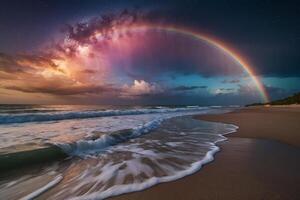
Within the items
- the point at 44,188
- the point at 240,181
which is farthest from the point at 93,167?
the point at 240,181

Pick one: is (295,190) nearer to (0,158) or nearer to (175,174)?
(175,174)

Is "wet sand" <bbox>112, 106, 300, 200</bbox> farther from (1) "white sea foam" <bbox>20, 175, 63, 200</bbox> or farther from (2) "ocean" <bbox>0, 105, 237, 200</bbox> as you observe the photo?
(1) "white sea foam" <bbox>20, 175, 63, 200</bbox>

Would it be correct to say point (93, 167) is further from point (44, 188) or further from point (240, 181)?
point (240, 181)

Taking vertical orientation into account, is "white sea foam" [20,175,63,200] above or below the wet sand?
below

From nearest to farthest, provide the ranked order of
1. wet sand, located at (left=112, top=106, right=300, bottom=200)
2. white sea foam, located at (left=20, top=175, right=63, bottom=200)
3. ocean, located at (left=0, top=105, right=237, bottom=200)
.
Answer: wet sand, located at (left=112, top=106, right=300, bottom=200), white sea foam, located at (left=20, top=175, right=63, bottom=200), ocean, located at (left=0, top=105, right=237, bottom=200)

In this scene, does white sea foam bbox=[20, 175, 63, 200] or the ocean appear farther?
the ocean

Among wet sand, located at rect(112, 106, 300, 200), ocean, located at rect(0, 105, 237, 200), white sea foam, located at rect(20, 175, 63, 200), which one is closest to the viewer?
wet sand, located at rect(112, 106, 300, 200)

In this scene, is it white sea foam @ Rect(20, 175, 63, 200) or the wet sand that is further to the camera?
white sea foam @ Rect(20, 175, 63, 200)

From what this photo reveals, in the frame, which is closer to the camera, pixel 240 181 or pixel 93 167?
pixel 240 181

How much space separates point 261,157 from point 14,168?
221 inches

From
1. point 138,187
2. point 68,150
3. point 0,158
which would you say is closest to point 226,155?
point 138,187

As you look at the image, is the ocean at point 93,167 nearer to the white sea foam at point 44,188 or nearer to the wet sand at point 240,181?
the white sea foam at point 44,188

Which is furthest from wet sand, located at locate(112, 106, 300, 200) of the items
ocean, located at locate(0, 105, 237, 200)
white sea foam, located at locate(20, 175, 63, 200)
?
white sea foam, located at locate(20, 175, 63, 200)

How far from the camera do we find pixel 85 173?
420 cm
